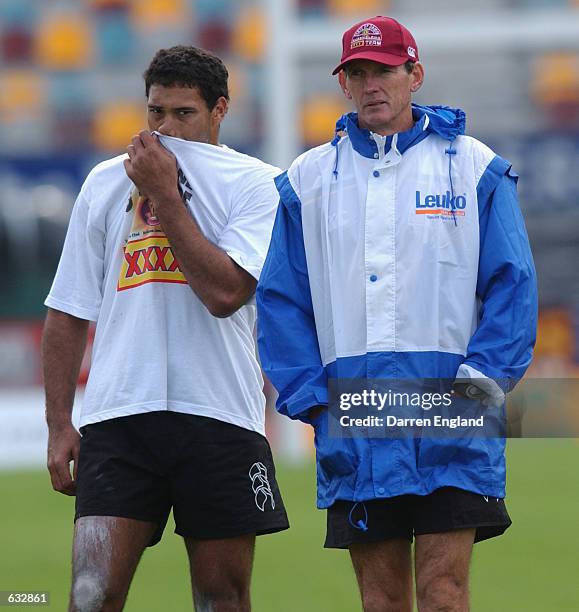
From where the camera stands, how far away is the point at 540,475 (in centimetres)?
1281

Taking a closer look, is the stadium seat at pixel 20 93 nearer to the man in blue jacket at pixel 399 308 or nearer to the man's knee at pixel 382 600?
the man in blue jacket at pixel 399 308

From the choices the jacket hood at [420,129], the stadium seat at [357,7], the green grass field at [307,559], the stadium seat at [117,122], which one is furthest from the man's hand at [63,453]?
the stadium seat at [117,122]

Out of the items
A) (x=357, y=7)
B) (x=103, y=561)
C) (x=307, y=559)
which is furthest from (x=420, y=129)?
(x=357, y=7)

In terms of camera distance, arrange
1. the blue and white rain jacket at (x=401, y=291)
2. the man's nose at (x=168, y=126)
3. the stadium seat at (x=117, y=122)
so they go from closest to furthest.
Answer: the blue and white rain jacket at (x=401, y=291), the man's nose at (x=168, y=126), the stadium seat at (x=117, y=122)

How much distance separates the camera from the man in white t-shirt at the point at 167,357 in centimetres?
458

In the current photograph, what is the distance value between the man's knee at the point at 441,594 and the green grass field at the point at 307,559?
2929mm

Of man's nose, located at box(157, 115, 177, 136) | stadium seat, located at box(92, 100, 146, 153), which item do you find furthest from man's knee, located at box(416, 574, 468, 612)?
stadium seat, located at box(92, 100, 146, 153)

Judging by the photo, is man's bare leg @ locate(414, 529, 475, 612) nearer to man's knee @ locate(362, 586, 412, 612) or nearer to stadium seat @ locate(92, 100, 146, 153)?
man's knee @ locate(362, 586, 412, 612)

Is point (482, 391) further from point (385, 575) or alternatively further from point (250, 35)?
point (250, 35)

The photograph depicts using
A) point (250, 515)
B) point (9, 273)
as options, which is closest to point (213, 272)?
point (250, 515)

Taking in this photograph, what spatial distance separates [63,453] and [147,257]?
640mm

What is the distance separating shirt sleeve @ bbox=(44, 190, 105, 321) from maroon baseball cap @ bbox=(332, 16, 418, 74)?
92cm

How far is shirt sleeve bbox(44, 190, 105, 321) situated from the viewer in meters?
4.77

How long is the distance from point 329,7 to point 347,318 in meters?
15.8
